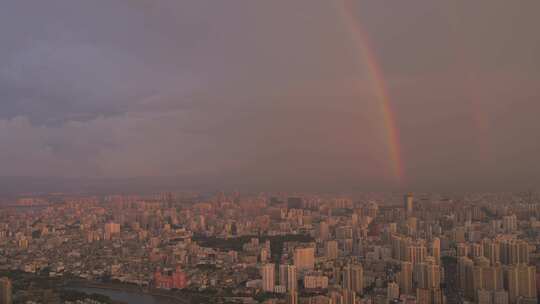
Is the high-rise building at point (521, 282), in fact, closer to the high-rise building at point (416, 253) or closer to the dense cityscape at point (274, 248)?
the dense cityscape at point (274, 248)

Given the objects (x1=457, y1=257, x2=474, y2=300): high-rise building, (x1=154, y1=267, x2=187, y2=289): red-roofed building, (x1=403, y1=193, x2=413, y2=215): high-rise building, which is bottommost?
(x1=154, y1=267, x2=187, y2=289): red-roofed building

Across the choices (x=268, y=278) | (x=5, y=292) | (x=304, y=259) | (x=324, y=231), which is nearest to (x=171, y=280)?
(x=268, y=278)

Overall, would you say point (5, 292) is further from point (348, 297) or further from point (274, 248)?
point (274, 248)

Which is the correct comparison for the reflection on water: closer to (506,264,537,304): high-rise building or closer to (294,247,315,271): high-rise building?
(294,247,315,271): high-rise building

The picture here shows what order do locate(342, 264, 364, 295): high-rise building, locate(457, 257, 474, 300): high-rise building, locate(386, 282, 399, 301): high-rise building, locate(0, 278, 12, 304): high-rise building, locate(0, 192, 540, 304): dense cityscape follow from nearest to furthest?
locate(457, 257, 474, 300): high-rise building, locate(386, 282, 399, 301): high-rise building, locate(0, 278, 12, 304): high-rise building, locate(0, 192, 540, 304): dense cityscape, locate(342, 264, 364, 295): high-rise building

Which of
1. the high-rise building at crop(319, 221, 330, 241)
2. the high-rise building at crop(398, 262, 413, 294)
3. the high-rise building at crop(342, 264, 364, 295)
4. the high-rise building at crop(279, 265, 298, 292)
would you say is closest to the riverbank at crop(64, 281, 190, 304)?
the high-rise building at crop(279, 265, 298, 292)
